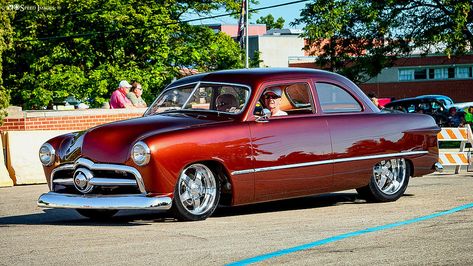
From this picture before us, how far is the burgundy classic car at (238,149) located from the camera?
372 inches

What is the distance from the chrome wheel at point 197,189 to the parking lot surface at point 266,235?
20 centimetres

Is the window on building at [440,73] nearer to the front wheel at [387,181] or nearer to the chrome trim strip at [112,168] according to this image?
the front wheel at [387,181]

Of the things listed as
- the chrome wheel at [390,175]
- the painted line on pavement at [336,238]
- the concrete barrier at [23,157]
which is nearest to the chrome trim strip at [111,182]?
the painted line on pavement at [336,238]

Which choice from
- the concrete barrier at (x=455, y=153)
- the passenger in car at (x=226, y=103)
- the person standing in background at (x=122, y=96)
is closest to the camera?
the passenger in car at (x=226, y=103)

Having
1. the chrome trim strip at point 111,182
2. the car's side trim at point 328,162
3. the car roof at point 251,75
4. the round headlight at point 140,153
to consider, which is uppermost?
the car roof at point 251,75

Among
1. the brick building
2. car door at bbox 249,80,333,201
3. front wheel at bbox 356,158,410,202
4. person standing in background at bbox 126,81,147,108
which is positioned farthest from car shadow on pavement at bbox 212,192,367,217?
the brick building

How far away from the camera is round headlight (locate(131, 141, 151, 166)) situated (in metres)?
9.30

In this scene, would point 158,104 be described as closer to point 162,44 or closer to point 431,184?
point 431,184

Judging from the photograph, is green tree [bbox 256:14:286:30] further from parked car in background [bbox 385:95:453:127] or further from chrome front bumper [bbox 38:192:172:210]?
chrome front bumper [bbox 38:192:172:210]

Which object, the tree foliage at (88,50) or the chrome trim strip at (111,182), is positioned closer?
the chrome trim strip at (111,182)

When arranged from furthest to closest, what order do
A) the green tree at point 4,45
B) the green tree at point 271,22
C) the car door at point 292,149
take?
the green tree at point 271,22 < the green tree at point 4,45 < the car door at point 292,149

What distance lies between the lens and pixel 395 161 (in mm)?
11695

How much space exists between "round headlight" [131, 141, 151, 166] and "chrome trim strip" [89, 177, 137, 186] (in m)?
0.22

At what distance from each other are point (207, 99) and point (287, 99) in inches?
36.2
